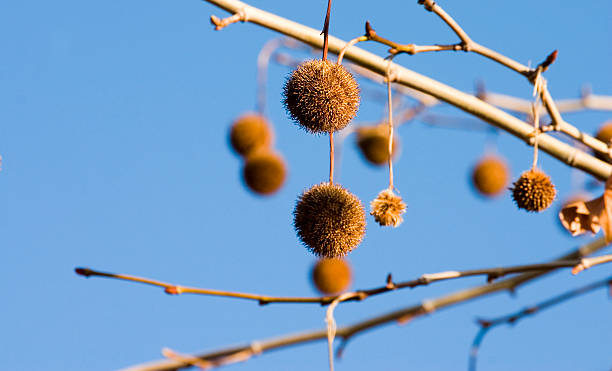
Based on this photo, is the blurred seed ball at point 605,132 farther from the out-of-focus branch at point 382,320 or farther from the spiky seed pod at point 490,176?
the spiky seed pod at point 490,176

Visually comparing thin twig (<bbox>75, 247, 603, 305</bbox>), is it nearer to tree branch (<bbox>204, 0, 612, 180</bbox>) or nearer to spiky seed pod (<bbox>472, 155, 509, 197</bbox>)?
tree branch (<bbox>204, 0, 612, 180</bbox>)

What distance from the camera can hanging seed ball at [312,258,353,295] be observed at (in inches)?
149

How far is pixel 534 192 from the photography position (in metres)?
1.83

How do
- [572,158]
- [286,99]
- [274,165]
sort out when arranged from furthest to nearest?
[274,165]
[572,158]
[286,99]

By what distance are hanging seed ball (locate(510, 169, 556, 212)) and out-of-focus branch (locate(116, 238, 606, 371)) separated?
540 millimetres

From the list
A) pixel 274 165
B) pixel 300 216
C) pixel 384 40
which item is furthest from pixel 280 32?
pixel 274 165

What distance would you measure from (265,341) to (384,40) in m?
1.28

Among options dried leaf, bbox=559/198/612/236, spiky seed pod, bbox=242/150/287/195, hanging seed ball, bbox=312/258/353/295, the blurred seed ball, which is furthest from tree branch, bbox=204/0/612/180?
spiky seed pod, bbox=242/150/287/195

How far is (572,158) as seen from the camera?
6.70 ft

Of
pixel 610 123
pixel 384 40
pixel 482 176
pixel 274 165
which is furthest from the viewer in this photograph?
pixel 482 176

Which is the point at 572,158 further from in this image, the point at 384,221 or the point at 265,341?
the point at 265,341

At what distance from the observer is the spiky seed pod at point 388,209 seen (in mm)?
1647

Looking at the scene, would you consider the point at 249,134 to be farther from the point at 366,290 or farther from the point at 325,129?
the point at 366,290

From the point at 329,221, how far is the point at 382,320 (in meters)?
0.95
